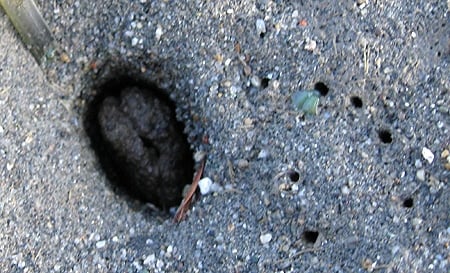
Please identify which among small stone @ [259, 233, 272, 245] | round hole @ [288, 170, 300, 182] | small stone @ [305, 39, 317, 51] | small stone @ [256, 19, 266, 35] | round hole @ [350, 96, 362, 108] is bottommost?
small stone @ [259, 233, 272, 245]

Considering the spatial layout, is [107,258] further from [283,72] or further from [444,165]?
[444,165]

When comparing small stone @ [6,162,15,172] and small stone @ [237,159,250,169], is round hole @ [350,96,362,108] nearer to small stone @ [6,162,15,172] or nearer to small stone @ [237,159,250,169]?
small stone @ [237,159,250,169]

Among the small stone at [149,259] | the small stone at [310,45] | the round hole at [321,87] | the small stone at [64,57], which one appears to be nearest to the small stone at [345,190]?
the round hole at [321,87]

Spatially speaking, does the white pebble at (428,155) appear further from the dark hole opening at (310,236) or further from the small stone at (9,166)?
the small stone at (9,166)

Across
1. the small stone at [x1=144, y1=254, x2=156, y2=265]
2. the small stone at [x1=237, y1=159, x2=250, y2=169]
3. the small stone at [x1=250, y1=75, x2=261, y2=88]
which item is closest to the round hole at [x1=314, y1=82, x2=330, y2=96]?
the small stone at [x1=250, y1=75, x2=261, y2=88]

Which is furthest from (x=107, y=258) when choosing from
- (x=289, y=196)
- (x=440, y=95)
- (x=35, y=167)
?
(x=440, y=95)

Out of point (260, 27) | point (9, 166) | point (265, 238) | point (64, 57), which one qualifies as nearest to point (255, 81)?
point (260, 27)
